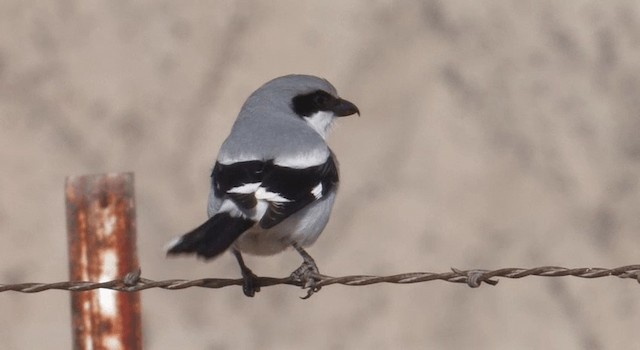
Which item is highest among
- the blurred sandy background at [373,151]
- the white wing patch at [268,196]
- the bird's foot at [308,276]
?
the blurred sandy background at [373,151]

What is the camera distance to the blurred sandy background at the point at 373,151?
1005cm

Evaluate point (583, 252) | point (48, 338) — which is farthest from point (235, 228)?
point (583, 252)

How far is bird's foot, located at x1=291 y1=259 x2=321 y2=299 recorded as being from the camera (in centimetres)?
459

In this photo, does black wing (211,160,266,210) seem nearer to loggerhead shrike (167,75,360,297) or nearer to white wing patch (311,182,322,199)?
loggerhead shrike (167,75,360,297)

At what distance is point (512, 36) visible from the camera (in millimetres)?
10992

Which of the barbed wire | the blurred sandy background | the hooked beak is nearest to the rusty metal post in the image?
the barbed wire

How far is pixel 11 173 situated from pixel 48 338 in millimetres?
1351

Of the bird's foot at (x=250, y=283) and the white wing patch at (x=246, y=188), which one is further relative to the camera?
the bird's foot at (x=250, y=283)

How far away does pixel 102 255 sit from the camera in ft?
13.3

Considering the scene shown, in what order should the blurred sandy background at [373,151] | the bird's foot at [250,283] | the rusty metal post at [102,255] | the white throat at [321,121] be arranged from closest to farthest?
the rusty metal post at [102,255] → the bird's foot at [250,283] → the white throat at [321,121] → the blurred sandy background at [373,151]

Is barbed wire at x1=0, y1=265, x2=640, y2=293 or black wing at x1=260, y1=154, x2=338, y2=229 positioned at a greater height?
black wing at x1=260, y1=154, x2=338, y2=229

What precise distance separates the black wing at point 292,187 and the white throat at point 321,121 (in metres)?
0.54

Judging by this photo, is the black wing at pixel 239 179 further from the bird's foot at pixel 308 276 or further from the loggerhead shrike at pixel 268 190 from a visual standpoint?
the bird's foot at pixel 308 276

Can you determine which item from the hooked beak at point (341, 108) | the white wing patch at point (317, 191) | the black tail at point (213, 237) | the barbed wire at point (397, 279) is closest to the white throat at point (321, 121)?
the hooked beak at point (341, 108)
